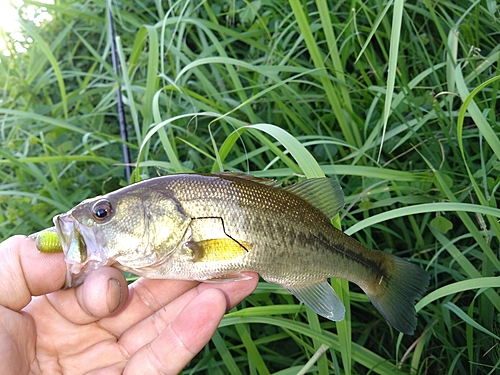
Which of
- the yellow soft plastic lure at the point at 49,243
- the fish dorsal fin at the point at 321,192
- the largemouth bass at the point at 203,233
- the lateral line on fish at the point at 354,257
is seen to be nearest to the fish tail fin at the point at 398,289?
the lateral line on fish at the point at 354,257

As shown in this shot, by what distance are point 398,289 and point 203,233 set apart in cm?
72

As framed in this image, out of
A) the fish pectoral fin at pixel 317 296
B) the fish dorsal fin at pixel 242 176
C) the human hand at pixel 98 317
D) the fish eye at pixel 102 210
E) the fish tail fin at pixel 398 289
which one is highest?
the fish eye at pixel 102 210

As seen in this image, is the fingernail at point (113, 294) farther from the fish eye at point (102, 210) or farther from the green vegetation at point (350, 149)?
the green vegetation at point (350, 149)

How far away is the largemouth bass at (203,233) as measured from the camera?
1.77 m

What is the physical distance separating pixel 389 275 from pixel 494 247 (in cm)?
75

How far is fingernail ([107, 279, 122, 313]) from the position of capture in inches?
67.4

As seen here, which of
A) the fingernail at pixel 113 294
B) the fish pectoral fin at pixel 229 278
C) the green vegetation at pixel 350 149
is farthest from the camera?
the green vegetation at pixel 350 149

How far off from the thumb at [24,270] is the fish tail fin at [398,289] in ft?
3.44

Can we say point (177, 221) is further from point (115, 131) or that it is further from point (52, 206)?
point (115, 131)

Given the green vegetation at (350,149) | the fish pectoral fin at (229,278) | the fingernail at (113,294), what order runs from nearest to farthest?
the fingernail at (113,294) < the fish pectoral fin at (229,278) < the green vegetation at (350,149)

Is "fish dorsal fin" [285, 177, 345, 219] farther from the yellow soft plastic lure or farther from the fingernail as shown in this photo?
Result: the yellow soft plastic lure

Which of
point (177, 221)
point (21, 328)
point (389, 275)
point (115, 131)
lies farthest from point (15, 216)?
point (389, 275)

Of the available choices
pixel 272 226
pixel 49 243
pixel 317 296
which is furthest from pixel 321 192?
pixel 49 243

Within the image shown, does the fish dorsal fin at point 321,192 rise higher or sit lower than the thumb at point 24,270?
lower
